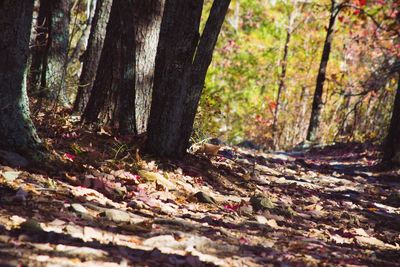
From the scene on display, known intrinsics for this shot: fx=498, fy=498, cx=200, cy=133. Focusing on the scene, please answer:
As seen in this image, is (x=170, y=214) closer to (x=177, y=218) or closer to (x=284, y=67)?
(x=177, y=218)

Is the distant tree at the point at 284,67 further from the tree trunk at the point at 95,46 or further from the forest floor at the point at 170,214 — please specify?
the forest floor at the point at 170,214

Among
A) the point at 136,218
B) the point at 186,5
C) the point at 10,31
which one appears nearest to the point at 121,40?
the point at 186,5

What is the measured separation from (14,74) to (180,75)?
78.1 inches

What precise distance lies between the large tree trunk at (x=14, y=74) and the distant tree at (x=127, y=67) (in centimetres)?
186

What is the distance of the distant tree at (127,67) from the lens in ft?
18.9

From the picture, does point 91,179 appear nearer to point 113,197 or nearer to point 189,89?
point 113,197

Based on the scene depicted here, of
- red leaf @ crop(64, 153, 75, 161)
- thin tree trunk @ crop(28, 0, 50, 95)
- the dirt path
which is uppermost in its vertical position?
thin tree trunk @ crop(28, 0, 50, 95)

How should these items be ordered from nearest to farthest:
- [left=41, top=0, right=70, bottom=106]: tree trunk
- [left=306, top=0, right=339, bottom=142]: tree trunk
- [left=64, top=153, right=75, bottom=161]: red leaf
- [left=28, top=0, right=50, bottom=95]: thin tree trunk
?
[left=64, top=153, right=75, bottom=161]: red leaf
[left=41, top=0, right=70, bottom=106]: tree trunk
[left=28, top=0, right=50, bottom=95]: thin tree trunk
[left=306, top=0, right=339, bottom=142]: tree trunk

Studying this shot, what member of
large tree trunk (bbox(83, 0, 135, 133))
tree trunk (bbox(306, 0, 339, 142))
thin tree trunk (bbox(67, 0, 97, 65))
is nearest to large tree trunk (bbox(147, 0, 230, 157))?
large tree trunk (bbox(83, 0, 135, 133))

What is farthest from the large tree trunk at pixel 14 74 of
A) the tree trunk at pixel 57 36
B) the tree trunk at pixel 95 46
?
the tree trunk at pixel 57 36

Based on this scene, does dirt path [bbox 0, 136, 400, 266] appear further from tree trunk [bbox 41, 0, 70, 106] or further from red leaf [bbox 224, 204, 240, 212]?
tree trunk [bbox 41, 0, 70, 106]

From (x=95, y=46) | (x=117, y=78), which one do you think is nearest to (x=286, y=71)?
(x=95, y=46)

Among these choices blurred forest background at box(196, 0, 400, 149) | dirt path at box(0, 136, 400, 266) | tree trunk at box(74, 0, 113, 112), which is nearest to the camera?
dirt path at box(0, 136, 400, 266)

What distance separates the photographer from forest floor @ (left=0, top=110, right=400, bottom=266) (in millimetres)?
2787
